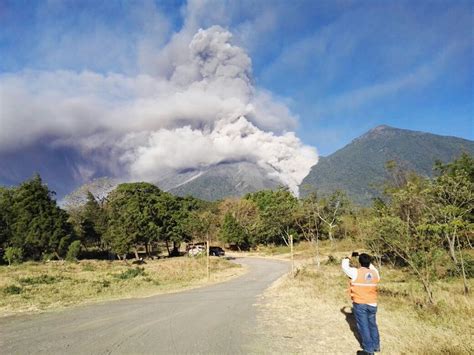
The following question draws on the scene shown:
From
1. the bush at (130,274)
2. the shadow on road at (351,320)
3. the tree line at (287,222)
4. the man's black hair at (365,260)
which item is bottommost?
the shadow on road at (351,320)

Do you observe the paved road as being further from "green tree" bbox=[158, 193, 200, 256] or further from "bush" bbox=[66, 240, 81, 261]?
"green tree" bbox=[158, 193, 200, 256]

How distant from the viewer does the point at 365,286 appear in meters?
6.26

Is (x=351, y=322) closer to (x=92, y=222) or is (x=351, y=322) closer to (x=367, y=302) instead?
(x=367, y=302)

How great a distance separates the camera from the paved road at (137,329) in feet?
22.7

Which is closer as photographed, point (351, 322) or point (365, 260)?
point (365, 260)

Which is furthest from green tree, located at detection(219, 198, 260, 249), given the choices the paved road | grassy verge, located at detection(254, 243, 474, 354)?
the paved road

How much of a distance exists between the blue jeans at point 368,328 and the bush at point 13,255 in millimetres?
39767

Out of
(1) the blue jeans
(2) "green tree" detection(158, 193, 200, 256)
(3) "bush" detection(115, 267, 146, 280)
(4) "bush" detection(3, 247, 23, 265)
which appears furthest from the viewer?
(2) "green tree" detection(158, 193, 200, 256)

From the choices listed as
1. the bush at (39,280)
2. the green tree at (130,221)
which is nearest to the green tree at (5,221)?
the green tree at (130,221)

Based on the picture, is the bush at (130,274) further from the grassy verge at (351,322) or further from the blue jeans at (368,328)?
the blue jeans at (368,328)

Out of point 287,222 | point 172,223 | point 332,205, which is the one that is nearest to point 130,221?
point 172,223

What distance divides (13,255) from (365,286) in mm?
40966

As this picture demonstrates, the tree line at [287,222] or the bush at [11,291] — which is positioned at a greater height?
the tree line at [287,222]

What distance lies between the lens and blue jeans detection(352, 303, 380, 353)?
20.4 feet
